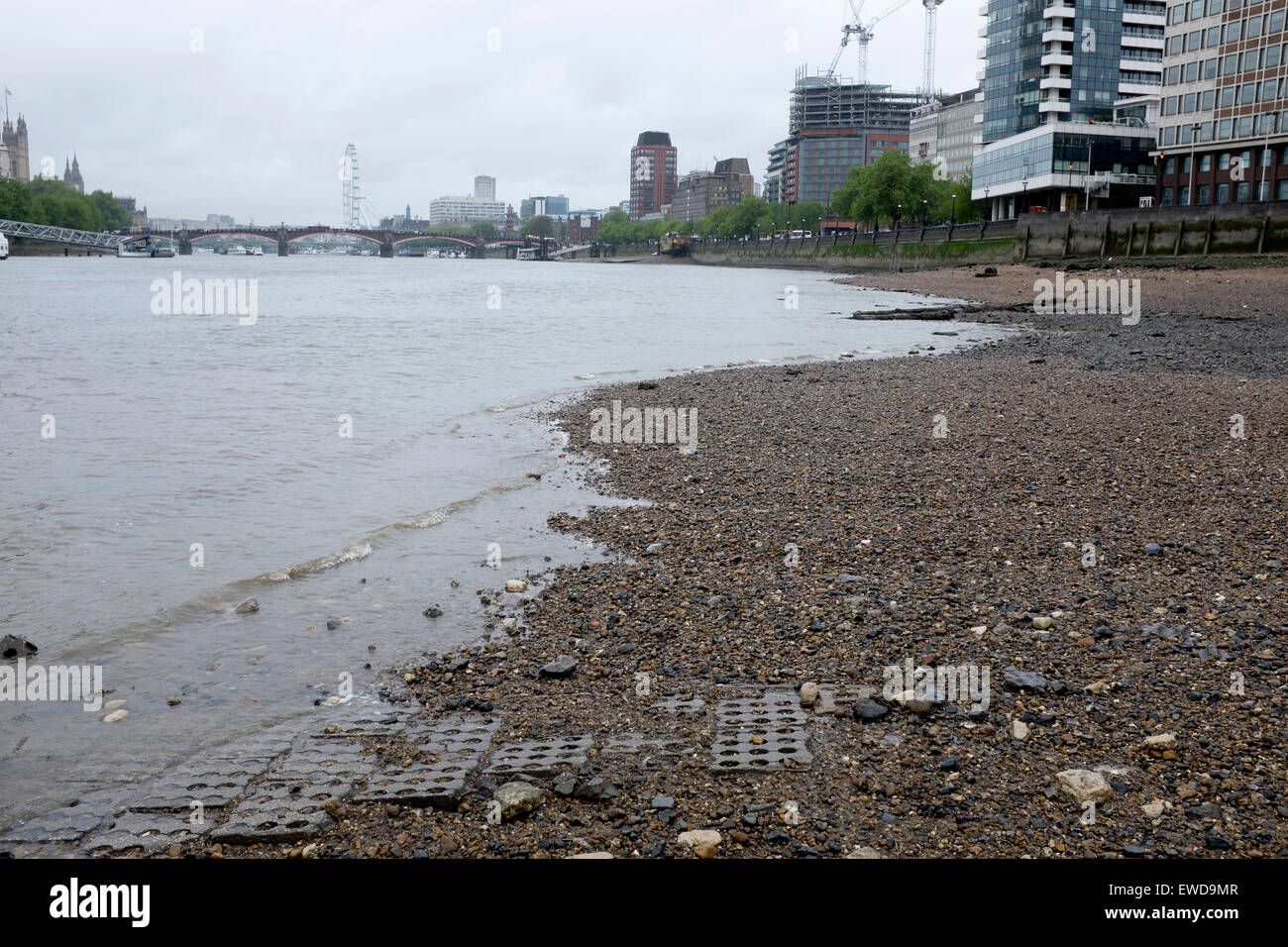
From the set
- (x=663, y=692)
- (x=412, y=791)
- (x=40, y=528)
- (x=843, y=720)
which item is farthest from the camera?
(x=40, y=528)

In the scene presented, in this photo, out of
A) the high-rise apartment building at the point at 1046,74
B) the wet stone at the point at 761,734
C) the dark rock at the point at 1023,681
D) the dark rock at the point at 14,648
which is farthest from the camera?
the high-rise apartment building at the point at 1046,74

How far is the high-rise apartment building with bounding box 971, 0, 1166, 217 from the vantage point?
114688mm

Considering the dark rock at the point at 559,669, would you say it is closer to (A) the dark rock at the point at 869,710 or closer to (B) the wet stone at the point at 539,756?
(B) the wet stone at the point at 539,756

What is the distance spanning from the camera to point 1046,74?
12338 centimetres

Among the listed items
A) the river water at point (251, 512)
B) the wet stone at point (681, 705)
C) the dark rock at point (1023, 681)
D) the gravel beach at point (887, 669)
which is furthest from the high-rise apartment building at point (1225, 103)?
the wet stone at point (681, 705)

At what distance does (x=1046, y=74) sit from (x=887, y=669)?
134 meters

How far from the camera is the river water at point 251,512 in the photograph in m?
7.53

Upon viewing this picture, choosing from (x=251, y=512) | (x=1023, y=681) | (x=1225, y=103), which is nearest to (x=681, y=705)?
(x=1023, y=681)

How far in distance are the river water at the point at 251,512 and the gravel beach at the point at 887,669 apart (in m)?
1.03

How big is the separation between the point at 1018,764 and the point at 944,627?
218 cm

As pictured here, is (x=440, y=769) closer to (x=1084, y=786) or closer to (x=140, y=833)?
(x=140, y=833)

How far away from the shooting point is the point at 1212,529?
10070 mm
